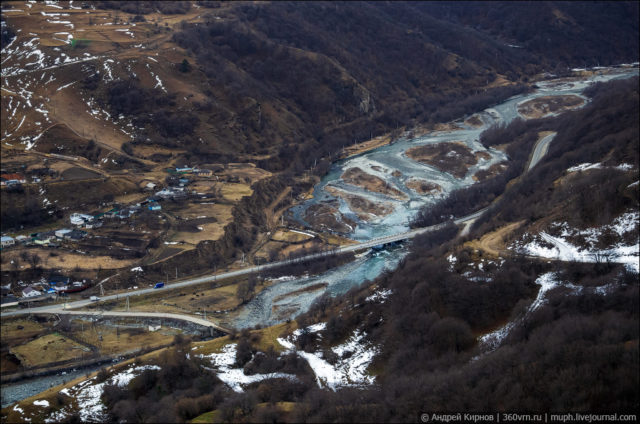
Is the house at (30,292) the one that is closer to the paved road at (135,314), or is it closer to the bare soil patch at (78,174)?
the paved road at (135,314)

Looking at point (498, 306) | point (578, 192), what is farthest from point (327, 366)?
point (578, 192)

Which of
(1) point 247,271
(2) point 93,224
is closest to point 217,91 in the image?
A: (2) point 93,224

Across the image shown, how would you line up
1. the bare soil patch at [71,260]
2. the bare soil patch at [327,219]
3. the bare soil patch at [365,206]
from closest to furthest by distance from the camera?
the bare soil patch at [71,260], the bare soil patch at [327,219], the bare soil patch at [365,206]

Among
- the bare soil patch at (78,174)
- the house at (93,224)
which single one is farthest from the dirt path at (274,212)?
the bare soil patch at (78,174)

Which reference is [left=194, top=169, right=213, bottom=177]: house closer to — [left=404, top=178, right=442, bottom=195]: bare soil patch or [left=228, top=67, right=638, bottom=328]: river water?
[left=228, top=67, right=638, bottom=328]: river water

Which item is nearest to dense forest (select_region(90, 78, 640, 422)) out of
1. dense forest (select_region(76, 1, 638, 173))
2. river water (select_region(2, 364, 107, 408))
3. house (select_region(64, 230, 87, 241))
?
river water (select_region(2, 364, 107, 408))

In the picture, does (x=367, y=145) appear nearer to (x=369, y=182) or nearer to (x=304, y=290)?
(x=369, y=182)

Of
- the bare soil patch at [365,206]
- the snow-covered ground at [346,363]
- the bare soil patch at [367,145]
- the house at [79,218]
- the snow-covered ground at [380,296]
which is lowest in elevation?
the bare soil patch at [367,145]
